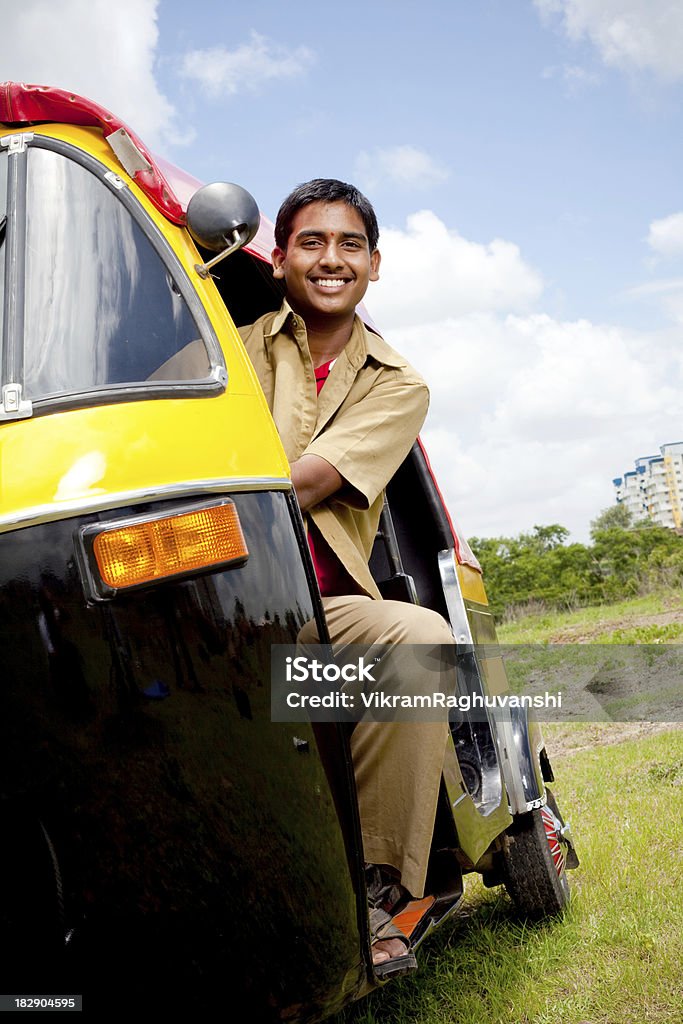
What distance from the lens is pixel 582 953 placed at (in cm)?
343

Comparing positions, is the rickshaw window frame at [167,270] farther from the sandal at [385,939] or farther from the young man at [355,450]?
the sandal at [385,939]

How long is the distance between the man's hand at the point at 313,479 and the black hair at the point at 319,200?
34.8 inches

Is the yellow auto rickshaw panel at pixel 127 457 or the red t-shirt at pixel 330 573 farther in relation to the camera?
the red t-shirt at pixel 330 573

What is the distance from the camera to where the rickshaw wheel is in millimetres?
3734

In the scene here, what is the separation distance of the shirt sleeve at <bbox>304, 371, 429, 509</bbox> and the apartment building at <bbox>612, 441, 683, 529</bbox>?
44.2 feet

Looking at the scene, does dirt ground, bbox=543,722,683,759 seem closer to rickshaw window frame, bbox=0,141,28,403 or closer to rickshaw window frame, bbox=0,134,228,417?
rickshaw window frame, bbox=0,134,228,417

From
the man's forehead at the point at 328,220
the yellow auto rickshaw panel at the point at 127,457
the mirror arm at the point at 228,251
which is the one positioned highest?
the man's forehead at the point at 328,220

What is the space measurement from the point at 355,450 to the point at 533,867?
6.69 feet

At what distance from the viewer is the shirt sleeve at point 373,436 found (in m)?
2.54

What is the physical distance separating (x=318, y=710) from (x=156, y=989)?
0.61 m

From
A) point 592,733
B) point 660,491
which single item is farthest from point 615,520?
point 592,733

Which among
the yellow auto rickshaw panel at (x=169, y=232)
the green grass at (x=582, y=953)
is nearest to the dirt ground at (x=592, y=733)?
the green grass at (x=582, y=953)

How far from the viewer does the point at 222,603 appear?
6.26 feet

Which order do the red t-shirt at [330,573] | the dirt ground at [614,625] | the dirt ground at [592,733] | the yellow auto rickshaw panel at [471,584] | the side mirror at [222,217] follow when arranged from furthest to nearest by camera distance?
the dirt ground at [614,625], the dirt ground at [592,733], the yellow auto rickshaw panel at [471,584], the red t-shirt at [330,573], the side mirror at [222,217]
